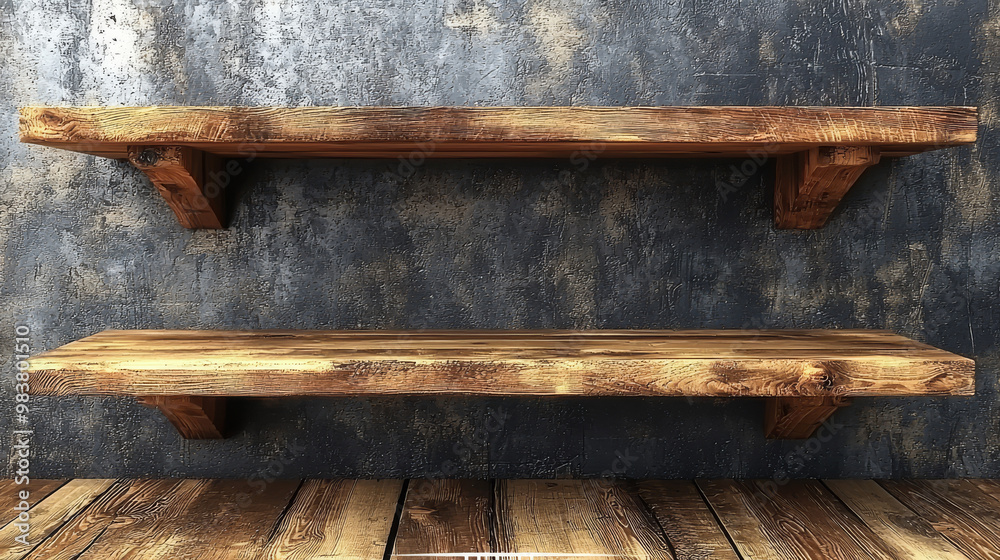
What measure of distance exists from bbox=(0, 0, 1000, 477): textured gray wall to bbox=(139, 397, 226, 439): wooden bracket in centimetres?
6

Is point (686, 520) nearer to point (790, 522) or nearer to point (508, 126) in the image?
point (790, 522)

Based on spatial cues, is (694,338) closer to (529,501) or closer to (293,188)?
(529,501)

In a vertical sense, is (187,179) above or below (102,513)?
above

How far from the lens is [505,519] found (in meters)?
1.42

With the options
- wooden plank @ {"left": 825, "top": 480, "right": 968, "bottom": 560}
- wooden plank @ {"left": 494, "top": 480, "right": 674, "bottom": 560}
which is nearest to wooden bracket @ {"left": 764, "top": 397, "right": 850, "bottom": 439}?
wooden plank @ {"left": 825, "top": 480, "right": 968, "bottom": 560}

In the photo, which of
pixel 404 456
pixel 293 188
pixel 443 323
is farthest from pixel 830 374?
pixel 293 188

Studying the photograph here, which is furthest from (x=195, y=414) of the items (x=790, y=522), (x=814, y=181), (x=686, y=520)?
(x=814, y=181)

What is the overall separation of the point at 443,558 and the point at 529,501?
30 cm

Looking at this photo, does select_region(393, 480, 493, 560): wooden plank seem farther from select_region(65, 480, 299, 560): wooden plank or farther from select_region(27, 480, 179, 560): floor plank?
select_region(27, 480, 179, 560): floor plank

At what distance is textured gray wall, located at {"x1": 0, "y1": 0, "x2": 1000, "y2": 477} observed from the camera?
1576 mm

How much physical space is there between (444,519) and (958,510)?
3.50 ft

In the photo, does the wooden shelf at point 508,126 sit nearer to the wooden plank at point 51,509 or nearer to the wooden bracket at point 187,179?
the wooden bracket at point 187,179

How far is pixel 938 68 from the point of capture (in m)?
1.57

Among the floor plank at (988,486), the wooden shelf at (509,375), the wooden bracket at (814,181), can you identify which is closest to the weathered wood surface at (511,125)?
the wooden bracket at (814,181)
